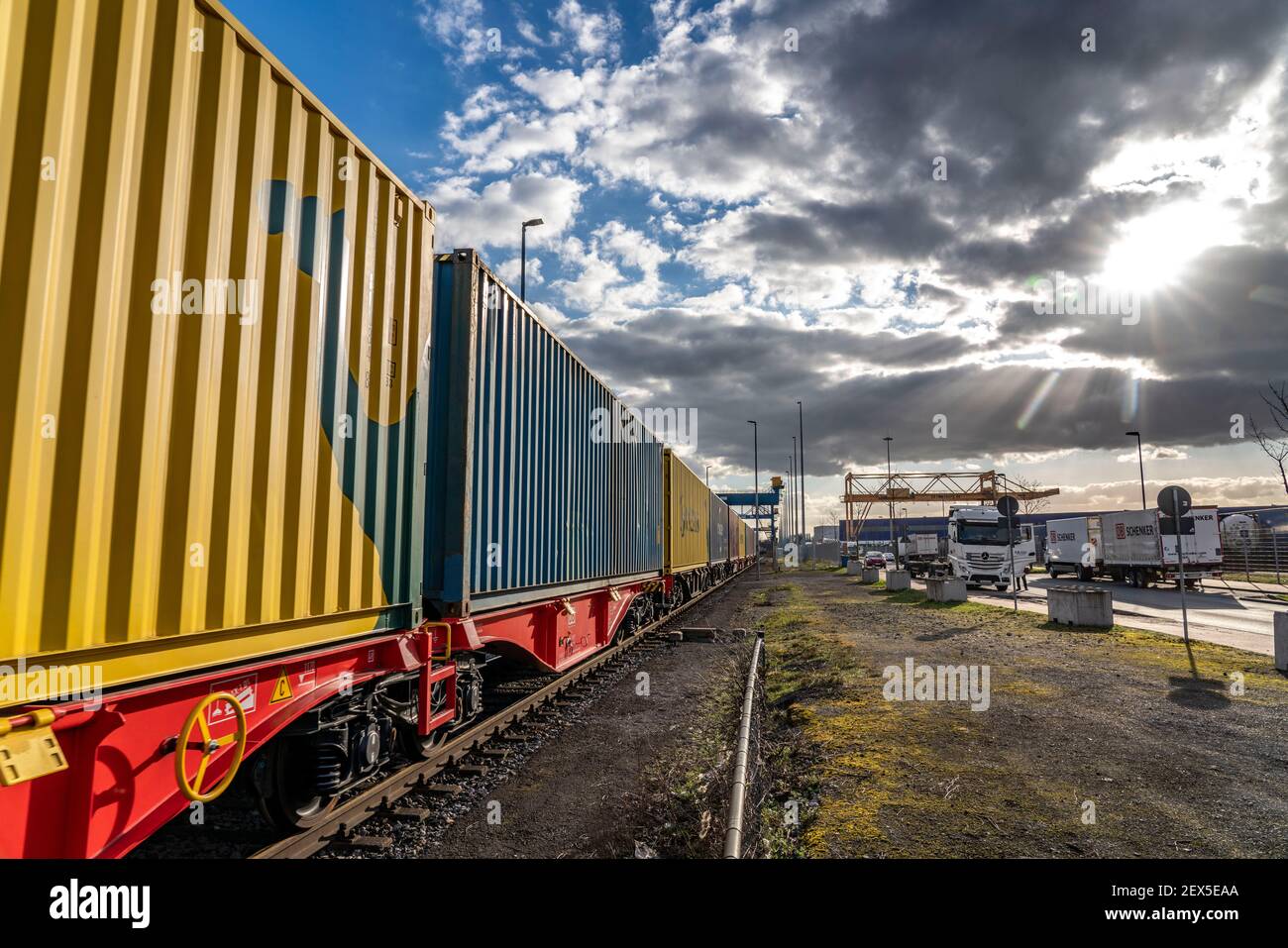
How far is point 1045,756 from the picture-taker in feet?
19.5

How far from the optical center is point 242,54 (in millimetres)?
3377

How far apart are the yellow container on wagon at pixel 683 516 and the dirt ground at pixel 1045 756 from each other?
18.2 ft

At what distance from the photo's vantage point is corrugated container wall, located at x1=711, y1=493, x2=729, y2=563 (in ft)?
90.6

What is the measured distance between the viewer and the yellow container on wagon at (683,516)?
53.8 feet

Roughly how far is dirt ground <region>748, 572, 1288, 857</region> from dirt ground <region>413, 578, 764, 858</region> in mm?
890

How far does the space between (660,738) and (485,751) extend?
1.79 meters

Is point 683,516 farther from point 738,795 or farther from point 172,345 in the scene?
point 172,345

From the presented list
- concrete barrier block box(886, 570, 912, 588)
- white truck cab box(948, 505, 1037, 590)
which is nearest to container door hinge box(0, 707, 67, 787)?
concrete barrier block box(886, 570, 912, 588)

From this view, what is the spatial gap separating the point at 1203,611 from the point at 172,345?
2344 centimetres
